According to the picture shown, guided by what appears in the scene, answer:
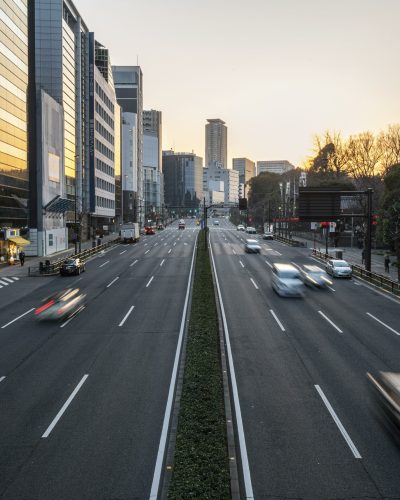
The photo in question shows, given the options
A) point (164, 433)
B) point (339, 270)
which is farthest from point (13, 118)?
point (164, 433)

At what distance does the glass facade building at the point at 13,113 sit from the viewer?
1959 inches

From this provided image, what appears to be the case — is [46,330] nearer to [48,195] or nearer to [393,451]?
[393,451]

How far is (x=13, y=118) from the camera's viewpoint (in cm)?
5247

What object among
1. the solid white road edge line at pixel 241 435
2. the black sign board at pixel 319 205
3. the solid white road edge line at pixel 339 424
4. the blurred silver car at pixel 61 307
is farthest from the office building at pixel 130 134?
the solid white road edge line at pixel 339 424

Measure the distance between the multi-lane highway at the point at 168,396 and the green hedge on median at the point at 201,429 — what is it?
1.76 feet

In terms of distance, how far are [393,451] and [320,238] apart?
76235 mm

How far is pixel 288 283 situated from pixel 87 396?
768 inches

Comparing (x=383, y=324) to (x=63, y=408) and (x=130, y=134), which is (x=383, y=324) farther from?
(x=130, y=134)

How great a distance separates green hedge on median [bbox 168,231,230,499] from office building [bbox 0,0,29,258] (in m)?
38.2

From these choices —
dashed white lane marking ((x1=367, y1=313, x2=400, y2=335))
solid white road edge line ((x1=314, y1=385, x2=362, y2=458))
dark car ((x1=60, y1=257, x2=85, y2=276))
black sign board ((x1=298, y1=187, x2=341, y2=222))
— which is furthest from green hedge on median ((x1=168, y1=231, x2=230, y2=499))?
dark car ((x1=60, y1=257, x2=85, y2=276))

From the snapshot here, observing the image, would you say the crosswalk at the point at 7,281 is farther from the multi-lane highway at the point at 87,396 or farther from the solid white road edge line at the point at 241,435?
the solid white road edge line at the point at 241,435

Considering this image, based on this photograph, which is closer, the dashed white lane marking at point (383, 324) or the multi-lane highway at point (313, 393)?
the multi-lane highway at point (313, 393)

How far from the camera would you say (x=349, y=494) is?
9062 mm

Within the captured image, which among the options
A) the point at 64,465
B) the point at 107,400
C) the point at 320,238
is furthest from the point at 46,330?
the point at 320,238
